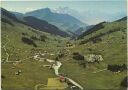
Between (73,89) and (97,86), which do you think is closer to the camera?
(73,89)

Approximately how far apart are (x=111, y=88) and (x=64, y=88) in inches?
983

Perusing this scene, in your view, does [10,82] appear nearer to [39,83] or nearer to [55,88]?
[39,83]

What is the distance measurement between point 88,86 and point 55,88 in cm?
2005

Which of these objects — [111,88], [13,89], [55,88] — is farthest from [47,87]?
[111,88]

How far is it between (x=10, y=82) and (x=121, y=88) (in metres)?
55.2

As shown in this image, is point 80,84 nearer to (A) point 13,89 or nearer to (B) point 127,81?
(B) point 127,81

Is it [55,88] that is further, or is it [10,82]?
[10,82]

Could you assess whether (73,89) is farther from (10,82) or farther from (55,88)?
(10,82)

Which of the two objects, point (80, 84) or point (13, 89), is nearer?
point (13, 89)

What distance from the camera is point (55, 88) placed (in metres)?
184

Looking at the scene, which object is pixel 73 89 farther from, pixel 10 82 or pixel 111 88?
pixel 10 82

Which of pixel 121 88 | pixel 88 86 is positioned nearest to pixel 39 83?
pixel 88 86

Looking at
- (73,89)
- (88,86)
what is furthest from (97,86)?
(73,89)

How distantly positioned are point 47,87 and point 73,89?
12401 millimetres
